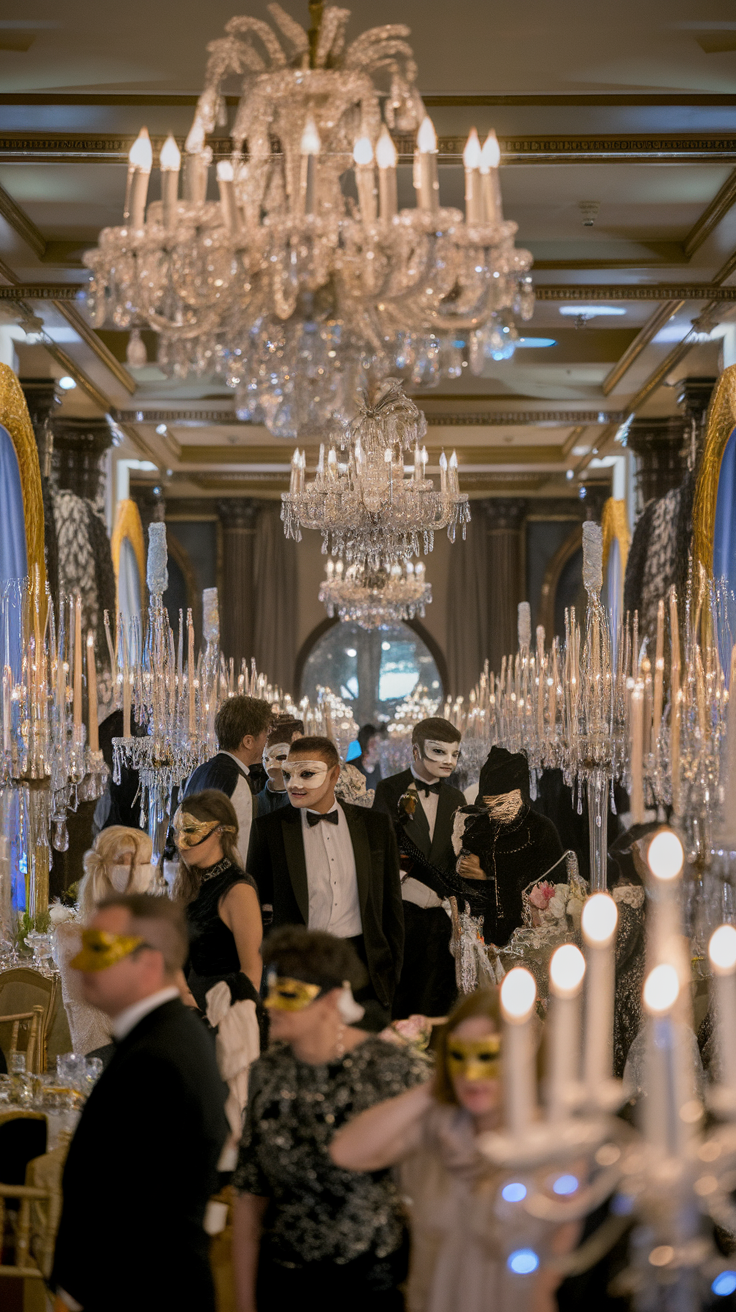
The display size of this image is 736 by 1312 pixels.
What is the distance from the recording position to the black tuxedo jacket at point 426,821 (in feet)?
22.0

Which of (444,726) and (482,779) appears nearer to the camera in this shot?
(482,779)

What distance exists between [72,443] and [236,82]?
19.8ft

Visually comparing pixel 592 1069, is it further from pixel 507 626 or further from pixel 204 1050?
pixel 507 626

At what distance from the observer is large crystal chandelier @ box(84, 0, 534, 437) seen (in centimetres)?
343

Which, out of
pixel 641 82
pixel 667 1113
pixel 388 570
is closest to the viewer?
pixel 667 1113

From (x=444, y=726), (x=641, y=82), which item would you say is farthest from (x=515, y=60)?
(x=444, y=726)

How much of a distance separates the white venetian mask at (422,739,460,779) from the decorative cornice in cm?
362

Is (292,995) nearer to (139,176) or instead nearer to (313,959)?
(313,959)

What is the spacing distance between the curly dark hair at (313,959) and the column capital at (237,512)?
14.5 meters

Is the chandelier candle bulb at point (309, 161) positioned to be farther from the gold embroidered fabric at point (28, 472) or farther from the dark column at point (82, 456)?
the dark column at point (82, 456)

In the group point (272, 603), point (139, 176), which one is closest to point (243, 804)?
point (139, 176)

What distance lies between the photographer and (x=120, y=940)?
2.66 meters

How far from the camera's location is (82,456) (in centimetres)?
1207

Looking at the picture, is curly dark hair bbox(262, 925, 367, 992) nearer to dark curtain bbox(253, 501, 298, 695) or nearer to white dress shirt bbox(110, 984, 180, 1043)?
white dress shirt bbox(110, 984, 180, 1043)
